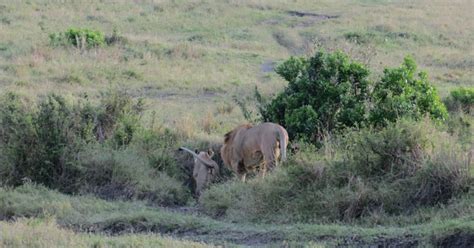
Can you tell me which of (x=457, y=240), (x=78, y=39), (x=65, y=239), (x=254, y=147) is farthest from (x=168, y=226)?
(x=78, y=39)

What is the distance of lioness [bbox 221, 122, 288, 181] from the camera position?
1325 centimetres

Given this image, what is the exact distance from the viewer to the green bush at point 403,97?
13.9 metres

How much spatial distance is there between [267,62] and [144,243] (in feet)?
60.5

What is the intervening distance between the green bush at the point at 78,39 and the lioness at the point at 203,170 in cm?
1314

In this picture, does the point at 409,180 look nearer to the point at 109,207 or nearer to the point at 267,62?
the point at 109,207

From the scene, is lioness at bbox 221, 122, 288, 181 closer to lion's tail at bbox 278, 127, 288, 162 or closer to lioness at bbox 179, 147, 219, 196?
lion's tail at bbox 278, 127, 288, 162

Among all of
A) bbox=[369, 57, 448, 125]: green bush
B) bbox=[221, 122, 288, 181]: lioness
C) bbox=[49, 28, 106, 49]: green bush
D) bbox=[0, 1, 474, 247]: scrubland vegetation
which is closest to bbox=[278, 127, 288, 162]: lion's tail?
bbox=[221, 122, 288, 181]: lioness

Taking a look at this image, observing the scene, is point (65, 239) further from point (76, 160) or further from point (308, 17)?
point (308, 17)

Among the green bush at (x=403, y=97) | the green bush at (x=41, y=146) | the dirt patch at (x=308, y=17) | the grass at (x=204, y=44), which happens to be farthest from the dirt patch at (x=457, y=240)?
the dirt patch at (x=308, y=17)

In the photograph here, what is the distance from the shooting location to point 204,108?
19.8 meters

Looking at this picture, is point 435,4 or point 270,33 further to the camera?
point 435,4

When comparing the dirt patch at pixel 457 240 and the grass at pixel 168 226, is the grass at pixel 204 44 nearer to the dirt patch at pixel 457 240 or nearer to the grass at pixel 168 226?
the grass at pixel 168 226

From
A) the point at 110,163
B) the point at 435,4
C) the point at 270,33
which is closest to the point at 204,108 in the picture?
the point at 110,163

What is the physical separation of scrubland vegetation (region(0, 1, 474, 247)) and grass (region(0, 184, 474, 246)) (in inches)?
0.9
